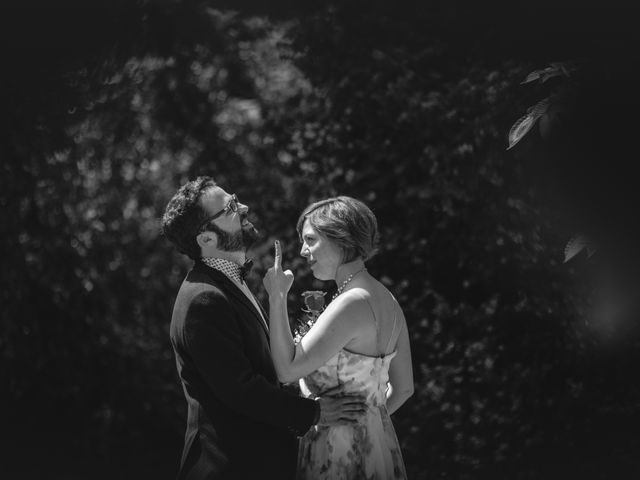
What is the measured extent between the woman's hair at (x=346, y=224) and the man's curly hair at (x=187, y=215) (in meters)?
0.36

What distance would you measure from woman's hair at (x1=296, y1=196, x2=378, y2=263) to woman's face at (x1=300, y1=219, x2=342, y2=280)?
0.6 inches

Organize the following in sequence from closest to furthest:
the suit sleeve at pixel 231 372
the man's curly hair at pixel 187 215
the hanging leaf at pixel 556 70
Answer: the suit sleeve at pixel 231 372 → the man's curly hair at pixel 187 215 → the hanging leaf at pixel 556 70

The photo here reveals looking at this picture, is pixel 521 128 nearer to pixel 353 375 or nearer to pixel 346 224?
pixel 346 224

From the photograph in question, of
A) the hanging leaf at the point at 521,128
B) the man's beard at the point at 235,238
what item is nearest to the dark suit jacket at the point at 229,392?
the man's beard at the point at 235,238

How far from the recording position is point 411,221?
5578mm

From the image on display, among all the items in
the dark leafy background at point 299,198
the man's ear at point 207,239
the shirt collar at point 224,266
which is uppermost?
the man's ear at point 207,239

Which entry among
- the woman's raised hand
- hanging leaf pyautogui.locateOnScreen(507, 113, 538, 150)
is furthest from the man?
hanging leaf pyautogui.locateOnScreen(507, 113, 538, 150)

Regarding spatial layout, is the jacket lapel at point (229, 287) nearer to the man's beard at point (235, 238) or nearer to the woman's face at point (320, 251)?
the man's beard at point (235, 238)

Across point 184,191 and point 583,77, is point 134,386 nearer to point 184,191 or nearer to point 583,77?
point 184,191

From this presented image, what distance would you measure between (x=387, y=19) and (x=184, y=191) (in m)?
3.06

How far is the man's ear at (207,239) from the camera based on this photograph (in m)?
3.11

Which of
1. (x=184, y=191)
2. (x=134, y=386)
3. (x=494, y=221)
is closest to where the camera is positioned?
(x=184, y=191)

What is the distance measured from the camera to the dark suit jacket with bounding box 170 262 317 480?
2871 millimetres

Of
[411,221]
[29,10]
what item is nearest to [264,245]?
[411,221]
